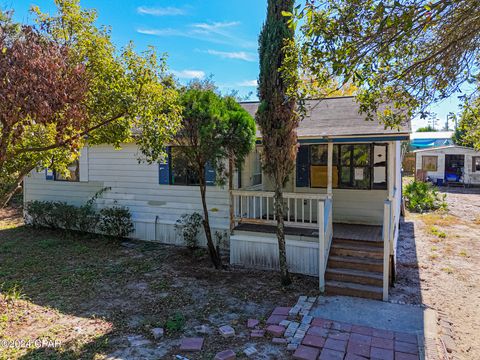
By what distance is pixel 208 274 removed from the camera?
700 centimetres

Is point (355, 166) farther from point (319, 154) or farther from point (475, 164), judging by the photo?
point (475, 164)

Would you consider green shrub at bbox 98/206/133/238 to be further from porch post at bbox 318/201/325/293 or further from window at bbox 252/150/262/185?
porch post at bbox 318/201/325/293

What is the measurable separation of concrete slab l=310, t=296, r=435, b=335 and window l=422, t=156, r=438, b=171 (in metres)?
21.7

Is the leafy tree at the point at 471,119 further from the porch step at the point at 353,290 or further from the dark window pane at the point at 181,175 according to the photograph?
the dark window pane at the point at 181,175

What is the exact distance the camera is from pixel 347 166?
335 inches

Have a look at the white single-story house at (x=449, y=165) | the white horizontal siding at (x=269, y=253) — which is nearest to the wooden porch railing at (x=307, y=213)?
the white horizontal siding at (x=269, y=253)

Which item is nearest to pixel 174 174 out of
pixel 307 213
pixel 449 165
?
pixel 307 213

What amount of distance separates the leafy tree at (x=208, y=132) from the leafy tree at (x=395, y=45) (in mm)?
2235

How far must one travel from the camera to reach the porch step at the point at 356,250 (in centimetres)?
638

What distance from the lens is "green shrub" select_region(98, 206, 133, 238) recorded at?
31.3ft

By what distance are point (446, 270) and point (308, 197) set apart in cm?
357

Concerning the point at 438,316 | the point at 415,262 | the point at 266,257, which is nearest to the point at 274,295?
the point at 266,257

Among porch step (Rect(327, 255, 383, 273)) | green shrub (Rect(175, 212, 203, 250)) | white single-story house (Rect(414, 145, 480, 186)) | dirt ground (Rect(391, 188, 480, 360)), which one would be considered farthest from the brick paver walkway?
white single-story house (Rect(414, 145, 480, 186))

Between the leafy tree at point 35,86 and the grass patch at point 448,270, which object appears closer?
the leafy tree at point 35,86
